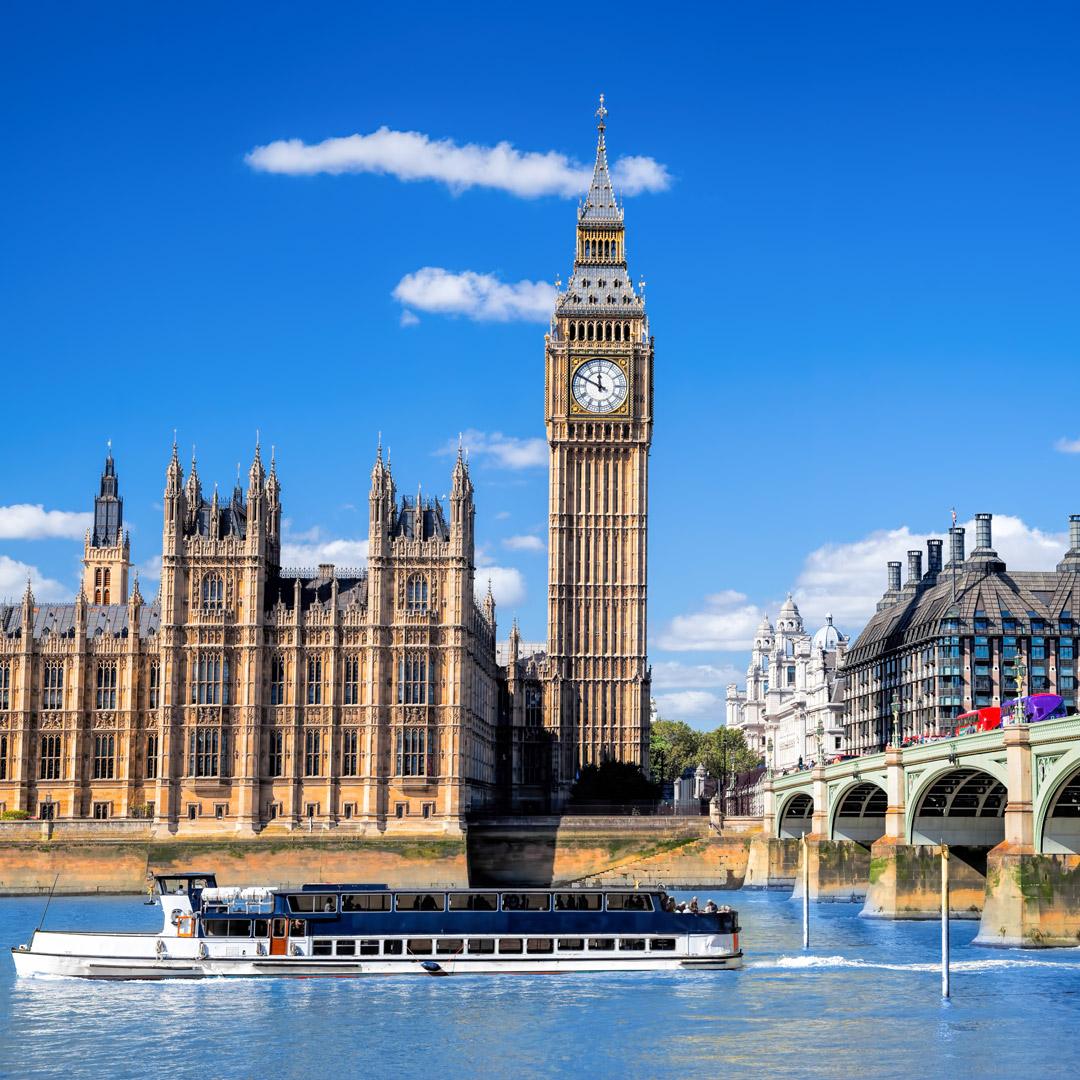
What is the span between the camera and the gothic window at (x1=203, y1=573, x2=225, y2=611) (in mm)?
125375

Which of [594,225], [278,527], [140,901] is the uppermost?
[594,225]

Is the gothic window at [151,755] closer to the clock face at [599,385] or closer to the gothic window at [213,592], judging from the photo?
the gothic window at [213,592]

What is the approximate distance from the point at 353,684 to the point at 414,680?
441 centimetres

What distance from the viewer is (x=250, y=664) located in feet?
408

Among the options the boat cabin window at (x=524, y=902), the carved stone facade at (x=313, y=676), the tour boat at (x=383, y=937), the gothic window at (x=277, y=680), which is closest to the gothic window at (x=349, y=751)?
the carved stone facade at (x=313, y=676)

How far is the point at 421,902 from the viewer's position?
73750mm

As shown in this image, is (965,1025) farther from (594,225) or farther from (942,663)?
(594,225)

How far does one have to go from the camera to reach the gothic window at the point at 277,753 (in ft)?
409

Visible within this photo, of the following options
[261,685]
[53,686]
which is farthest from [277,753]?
[53,686]

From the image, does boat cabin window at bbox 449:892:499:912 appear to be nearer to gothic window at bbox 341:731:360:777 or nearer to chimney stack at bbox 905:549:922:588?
gothic window at bbox 341:731:360:777

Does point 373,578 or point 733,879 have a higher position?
point 373,578

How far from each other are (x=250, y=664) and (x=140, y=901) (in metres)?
17.9

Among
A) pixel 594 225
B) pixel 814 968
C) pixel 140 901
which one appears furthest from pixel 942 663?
pixel 814 968

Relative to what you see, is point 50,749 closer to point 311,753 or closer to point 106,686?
point 106,686
